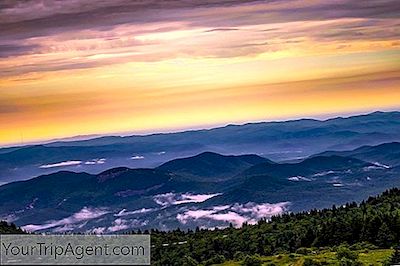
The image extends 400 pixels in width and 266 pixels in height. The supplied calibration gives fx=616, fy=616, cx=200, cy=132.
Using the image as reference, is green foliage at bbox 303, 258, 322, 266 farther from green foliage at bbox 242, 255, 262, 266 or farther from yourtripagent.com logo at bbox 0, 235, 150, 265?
yourtripagent.com logo at bbox 0, 235, 150, 265

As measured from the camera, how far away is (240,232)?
109m

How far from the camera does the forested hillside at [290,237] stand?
68.9m

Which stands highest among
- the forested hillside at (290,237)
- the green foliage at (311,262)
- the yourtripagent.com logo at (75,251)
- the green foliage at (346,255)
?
the yourtripagent.com logo at (75,251)

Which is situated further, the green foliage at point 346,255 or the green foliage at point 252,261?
the green foliage at point 252,261

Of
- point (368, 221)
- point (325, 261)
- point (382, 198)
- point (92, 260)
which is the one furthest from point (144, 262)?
point (382, 198)

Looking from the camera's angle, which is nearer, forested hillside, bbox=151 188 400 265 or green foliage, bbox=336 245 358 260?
green foliage, bbox=336 245 358 260

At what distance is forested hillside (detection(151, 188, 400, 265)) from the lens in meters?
68.9

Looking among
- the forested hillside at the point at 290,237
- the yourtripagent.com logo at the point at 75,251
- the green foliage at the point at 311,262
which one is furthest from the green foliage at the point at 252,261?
the yourtripagent.com logo at the point at 75,251

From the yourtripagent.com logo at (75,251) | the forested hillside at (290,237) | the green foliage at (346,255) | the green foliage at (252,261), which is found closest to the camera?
the yourtripagent.com logo at (75,251)

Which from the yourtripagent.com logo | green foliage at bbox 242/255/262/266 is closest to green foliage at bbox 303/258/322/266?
green foliage at bbox 242/255/262/266

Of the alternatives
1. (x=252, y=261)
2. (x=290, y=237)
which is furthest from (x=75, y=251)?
(x=290, y=237)

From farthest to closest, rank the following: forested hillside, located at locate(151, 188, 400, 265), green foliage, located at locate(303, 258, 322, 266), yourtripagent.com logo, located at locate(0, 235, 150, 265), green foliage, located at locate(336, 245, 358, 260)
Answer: forested hillside, located at locate(151, 188, 400, 265) < green foliage, located at locate(336, 245, 358, 260) < green foliage, located at locate(303, 258, 322, 266) < yourtripagent.com logo, located at locate(0, 235, 150, 265)

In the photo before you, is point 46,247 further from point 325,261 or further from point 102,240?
point 325,261

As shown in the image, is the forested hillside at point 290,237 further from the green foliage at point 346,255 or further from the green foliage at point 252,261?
the green foliage at point 346,255
